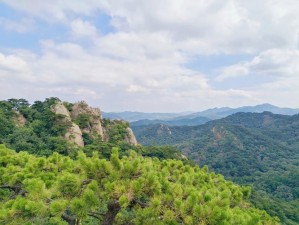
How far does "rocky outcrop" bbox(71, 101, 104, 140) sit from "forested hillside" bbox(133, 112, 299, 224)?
2054 cm

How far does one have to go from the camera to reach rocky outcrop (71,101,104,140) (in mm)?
35844

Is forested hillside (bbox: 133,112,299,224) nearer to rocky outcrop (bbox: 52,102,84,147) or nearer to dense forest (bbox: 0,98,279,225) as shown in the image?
rocky outcrop (bbox: 52,102,84,147)

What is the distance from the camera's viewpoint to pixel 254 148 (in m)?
95.2

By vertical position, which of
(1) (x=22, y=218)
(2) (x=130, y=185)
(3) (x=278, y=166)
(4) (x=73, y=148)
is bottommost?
(3) (x=278, y=166)

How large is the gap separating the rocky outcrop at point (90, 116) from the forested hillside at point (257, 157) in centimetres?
2054

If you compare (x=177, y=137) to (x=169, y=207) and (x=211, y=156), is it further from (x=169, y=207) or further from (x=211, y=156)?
(x=169, y=207)

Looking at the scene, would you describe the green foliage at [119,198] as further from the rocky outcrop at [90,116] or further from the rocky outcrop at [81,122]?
the rocky outcrop at [90,116]

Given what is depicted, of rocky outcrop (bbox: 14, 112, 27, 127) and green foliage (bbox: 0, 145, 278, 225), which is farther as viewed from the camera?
rocky outcrop (bbox: 14, 112, 27, 127)

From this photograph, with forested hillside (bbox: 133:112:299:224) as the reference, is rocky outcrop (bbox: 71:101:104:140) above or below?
above

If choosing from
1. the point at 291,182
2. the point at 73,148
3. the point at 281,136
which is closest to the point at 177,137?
the point at 281,136

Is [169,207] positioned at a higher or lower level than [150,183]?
lower

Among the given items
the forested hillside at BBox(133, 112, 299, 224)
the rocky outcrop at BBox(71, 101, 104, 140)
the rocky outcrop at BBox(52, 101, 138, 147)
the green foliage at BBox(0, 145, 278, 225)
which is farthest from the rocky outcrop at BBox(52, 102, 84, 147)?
the green foliage at BBox(0, 145, 278, 225)

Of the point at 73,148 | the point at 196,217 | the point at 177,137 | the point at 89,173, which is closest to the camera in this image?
the point at 196,217

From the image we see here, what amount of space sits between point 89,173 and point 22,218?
3.56 feet
